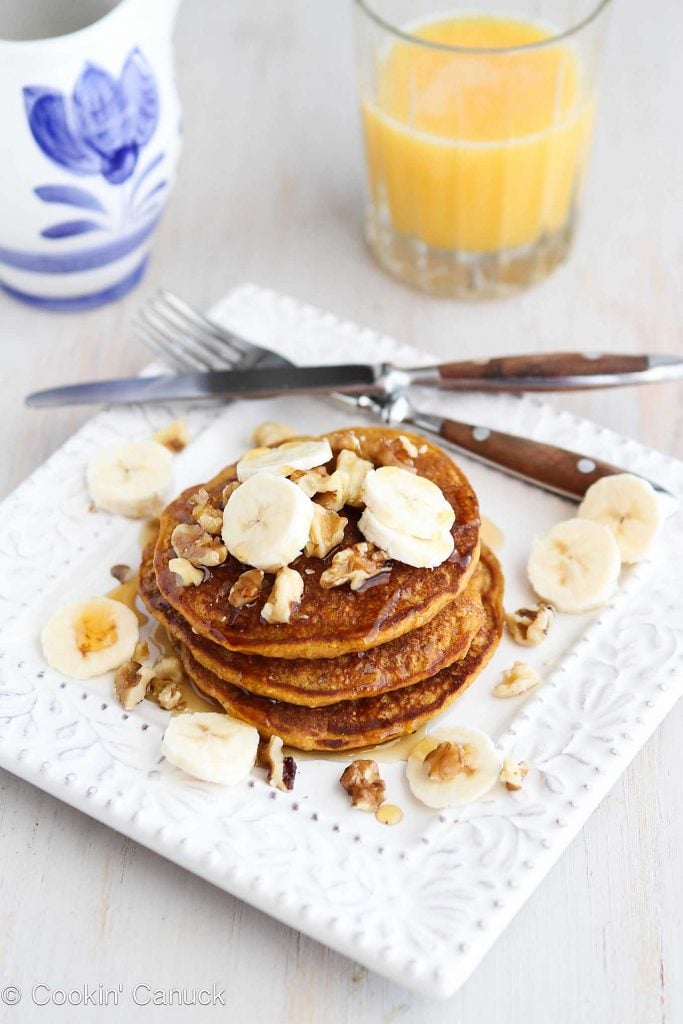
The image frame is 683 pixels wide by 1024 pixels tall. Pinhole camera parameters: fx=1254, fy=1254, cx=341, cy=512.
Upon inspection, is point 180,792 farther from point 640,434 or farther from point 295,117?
point 295,117

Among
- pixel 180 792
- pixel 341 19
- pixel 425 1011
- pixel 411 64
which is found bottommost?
pixel 425 1011

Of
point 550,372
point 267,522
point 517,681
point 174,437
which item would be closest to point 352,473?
point 267,522

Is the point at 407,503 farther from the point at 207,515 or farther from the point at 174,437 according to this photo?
the point at 174,437

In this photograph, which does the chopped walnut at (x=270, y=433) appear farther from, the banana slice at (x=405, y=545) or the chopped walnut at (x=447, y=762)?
the chopped walnut at (x=447, y=762)

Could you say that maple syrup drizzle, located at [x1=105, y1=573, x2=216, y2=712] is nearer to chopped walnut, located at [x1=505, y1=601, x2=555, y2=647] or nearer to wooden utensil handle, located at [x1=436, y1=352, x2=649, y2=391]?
chopped walnut, located at [x1=505, y1=601, x2=555, y2=647]

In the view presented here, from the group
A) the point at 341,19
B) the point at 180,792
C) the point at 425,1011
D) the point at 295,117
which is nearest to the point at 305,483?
the point at 180,792

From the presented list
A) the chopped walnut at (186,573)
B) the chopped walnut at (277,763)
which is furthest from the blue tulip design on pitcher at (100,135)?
the chopped walnut at (277,763)

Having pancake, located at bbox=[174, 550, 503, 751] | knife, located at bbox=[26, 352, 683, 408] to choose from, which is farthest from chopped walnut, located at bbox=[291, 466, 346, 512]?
knife, located at bbox=[26, 352, 683, 408]

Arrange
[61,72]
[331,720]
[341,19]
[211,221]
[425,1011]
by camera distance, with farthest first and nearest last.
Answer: [341,19], [211,221], [61,72], [331,720], [425,1011]
